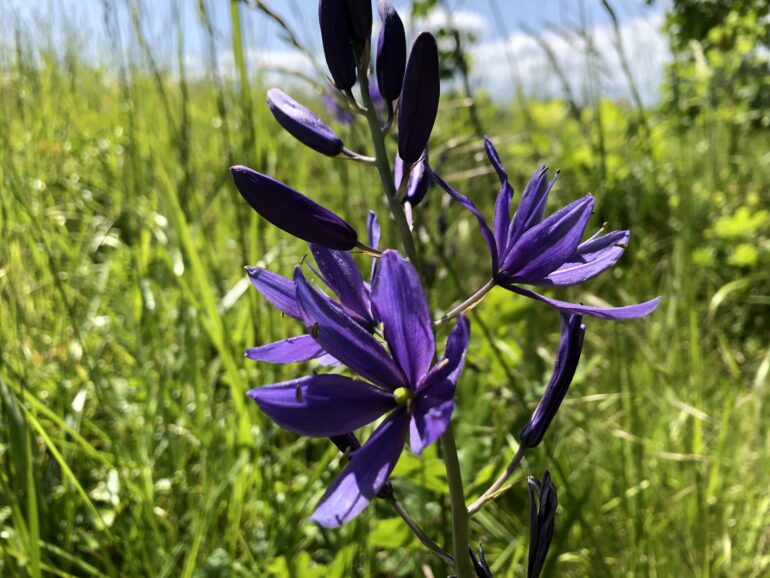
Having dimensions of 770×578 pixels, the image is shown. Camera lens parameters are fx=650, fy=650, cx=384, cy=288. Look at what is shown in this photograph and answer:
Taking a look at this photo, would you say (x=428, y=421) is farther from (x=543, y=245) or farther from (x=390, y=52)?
(x=390, y=52)

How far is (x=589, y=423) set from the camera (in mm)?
2090

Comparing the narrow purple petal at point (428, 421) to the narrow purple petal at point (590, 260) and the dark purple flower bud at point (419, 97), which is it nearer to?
the narrow purple petal at point (590, 260)

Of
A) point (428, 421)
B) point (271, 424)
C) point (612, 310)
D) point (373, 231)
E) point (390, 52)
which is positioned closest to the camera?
point (428, 421)

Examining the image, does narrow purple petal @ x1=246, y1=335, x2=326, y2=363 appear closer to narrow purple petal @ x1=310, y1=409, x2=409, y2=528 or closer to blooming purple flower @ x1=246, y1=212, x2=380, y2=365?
blooming purple flower @ x1=246, y1=212, x2=380, y2=365

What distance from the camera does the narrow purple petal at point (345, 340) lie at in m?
0.83

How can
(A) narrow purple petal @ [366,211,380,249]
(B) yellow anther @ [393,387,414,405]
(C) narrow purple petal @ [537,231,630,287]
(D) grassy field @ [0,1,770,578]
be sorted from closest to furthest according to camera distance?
(B) yellow anther @ [393,387,414,405]
(C) narrow purple petal @ [537,231,630,287]
(A) narrow purple petal @ [366,211,380,249]
(D) grassy field @ [0,1,770,578]

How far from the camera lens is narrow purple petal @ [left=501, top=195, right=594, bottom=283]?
929 mm

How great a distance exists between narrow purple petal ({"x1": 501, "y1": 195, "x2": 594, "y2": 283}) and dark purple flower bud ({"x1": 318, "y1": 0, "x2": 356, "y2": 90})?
381 millimetres

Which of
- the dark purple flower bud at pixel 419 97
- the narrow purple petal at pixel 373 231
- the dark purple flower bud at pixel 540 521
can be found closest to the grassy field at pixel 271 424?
the dark purple flower bud at pixel 540 521

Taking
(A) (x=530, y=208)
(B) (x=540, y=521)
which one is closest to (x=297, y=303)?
(A) (x=530, y=208)

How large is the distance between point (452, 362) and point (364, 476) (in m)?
0.18

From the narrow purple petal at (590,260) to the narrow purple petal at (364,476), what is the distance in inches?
12.5

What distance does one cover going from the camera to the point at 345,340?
0.86 meters

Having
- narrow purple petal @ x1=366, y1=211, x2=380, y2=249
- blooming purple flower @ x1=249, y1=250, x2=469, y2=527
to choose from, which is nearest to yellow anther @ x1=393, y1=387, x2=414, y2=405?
blooming purple flower @ x1=249, y1=250, x2=469, y2=527
